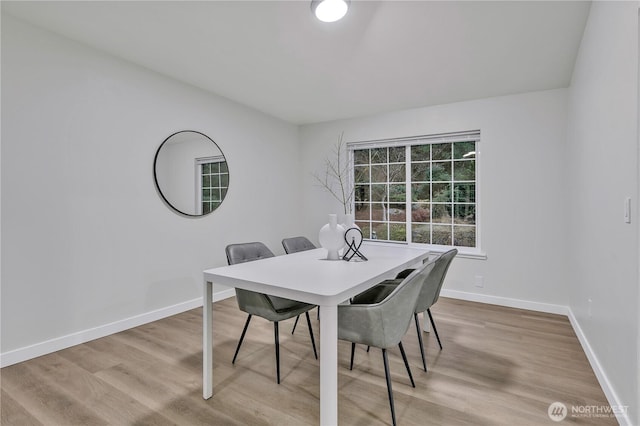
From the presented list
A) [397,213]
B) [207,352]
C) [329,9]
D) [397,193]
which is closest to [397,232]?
[397,213]

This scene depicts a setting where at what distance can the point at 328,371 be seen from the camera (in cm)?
140

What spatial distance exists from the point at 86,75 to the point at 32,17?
0.47 metres

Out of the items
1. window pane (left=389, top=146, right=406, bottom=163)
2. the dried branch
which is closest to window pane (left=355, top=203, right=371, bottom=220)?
the dried branch

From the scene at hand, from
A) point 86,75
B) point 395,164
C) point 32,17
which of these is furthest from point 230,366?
point 395,164

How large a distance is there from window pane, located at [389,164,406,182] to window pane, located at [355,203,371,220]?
0.52 meters

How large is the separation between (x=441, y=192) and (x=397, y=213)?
0.64m

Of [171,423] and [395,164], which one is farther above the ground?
[395,164]

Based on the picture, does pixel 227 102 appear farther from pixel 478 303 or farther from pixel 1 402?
pixel 478 303

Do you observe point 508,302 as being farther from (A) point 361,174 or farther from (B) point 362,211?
(A) point 361,174

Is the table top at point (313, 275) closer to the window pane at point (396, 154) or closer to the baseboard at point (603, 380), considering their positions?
the baseboard at point (603, 380)

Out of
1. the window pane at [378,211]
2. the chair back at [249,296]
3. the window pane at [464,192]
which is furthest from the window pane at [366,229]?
the chair back at [249,296]

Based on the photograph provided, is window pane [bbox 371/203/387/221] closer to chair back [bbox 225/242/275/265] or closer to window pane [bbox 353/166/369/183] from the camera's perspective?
window pane [bbox 353/166/369/183]

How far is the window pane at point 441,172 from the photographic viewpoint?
4047mm

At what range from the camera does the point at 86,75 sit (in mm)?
2670
